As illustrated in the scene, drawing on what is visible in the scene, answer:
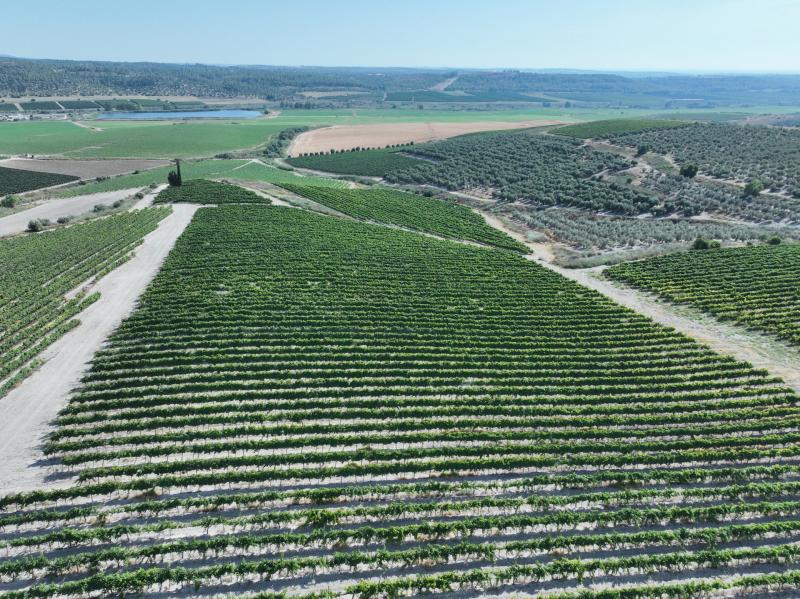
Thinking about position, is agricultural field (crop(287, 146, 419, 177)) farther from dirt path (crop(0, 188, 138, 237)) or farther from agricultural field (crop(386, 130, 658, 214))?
dirt path (crop(0, 188, 138, 237))

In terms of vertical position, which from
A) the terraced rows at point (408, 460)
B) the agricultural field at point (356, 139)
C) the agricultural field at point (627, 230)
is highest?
the agricultural field at point (356, 139)

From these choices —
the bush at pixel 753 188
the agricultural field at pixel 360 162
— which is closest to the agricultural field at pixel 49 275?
the agricultural field at pixel 360 162

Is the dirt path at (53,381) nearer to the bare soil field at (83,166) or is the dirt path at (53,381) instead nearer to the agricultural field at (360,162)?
the agricultural field at (360,162)

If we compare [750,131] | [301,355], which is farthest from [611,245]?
[750,131]

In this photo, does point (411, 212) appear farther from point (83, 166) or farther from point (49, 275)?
point (83, 166)

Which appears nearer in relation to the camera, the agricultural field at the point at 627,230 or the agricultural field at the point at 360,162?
the agricultural field at the point at 627,230

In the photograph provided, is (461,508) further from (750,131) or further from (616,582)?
(750,131)

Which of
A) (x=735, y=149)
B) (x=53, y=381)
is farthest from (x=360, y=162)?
(x=53, y=381)
